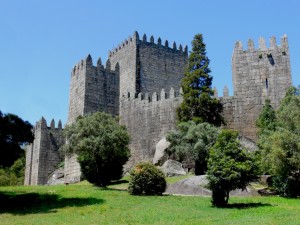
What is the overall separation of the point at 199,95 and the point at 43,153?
64.5ft

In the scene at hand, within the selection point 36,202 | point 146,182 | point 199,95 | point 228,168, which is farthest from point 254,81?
point 36,202

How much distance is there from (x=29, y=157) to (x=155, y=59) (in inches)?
659

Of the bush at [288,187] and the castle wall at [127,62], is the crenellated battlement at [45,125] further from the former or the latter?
the bush at [288,187]

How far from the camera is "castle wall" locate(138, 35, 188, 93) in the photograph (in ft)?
137

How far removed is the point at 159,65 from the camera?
43.0 meters

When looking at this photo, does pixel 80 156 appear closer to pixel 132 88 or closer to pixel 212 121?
pixel 212 121

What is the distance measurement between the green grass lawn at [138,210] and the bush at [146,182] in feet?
2.57

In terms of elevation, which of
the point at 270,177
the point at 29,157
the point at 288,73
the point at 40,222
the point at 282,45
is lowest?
the point at 40,222

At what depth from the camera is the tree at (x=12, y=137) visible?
A: 21.5 m

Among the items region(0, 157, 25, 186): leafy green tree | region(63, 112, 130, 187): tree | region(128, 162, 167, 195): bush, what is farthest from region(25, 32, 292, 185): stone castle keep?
region(128, 162, 167, 195): bush

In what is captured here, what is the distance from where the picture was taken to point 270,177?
951 inches

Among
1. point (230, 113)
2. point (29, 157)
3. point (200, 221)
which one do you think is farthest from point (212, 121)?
point (29, 157)

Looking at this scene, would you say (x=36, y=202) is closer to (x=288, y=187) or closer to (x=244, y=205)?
(x=244, y=205)

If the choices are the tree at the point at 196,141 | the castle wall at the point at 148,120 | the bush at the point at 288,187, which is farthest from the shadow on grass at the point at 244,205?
the castle wall at the point at 148,120
